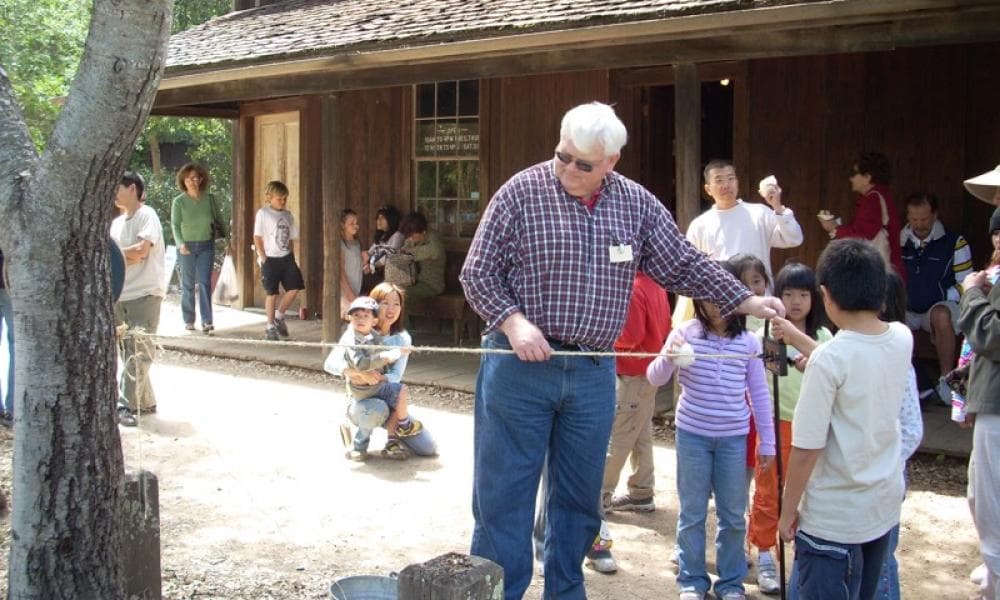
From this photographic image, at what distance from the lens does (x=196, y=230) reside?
1187cm

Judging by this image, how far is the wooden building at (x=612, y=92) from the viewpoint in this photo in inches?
270

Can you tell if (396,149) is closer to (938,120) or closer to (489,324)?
(938,120)

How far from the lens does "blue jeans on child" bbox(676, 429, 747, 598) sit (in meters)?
4.53

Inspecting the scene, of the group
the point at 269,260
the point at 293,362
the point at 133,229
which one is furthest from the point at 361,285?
the point at 133,229

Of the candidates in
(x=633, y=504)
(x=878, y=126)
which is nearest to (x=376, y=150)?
(x=878, y=126)

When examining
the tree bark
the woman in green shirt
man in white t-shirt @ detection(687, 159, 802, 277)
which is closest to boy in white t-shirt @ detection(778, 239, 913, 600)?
the tree bark

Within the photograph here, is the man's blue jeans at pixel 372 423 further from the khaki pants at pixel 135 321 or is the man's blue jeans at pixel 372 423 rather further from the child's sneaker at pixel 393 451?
the khaki pants at pixel 135 321

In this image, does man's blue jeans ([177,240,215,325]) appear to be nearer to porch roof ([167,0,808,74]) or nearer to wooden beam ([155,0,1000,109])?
wooden beam ([155,0,1000,109])

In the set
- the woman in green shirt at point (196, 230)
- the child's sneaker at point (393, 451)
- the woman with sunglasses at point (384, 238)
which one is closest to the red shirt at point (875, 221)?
the child's sneaker at point (393, 451)

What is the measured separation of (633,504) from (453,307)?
5.23 meters

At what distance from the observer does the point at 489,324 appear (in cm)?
383

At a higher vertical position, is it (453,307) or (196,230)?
(196,230)

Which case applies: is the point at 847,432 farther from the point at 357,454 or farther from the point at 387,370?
the point at 357,454

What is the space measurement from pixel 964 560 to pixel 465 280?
3.05 meters
